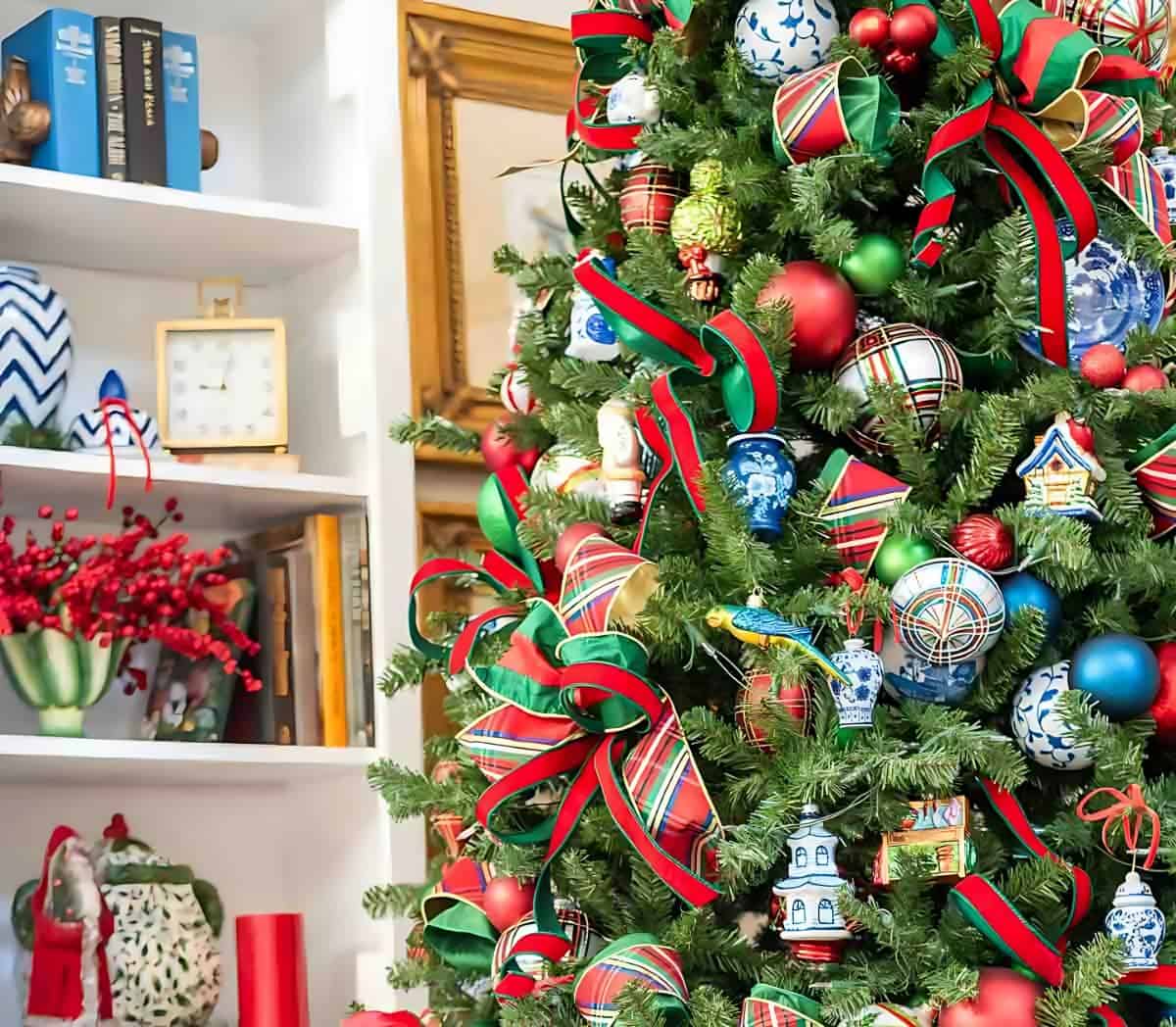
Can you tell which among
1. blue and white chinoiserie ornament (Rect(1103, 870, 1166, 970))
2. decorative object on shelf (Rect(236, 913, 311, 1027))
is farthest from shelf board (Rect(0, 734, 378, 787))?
blue and white chinoiserie ornament (Rect(1103, 870, 1166, 970))

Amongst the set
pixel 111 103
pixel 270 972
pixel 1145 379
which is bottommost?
pixel 270 972

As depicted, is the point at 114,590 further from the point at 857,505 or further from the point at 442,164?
the point at 857,505

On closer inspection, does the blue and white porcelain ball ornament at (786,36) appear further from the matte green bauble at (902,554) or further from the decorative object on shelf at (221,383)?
the decorative object on shelf at (221,383)

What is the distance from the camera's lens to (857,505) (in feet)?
4.30

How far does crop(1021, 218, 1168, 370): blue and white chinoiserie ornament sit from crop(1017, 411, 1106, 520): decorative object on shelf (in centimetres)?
10

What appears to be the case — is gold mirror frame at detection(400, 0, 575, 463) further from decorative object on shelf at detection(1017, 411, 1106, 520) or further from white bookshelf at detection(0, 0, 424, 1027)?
decorative object on shelf at detection(1017, 411, 1106, 520)

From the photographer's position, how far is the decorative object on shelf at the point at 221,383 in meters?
2.06

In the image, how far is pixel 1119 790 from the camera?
4.05 ft

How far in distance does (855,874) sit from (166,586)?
2.99ft

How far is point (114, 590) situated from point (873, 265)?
37.0 inches

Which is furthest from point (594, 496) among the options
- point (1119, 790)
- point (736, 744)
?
point (1119, 790)

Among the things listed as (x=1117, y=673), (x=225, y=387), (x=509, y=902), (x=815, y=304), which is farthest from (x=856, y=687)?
(x=225, y=387)

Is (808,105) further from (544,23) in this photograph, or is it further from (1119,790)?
(544,23)

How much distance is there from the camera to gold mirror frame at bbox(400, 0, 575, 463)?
2.27m
